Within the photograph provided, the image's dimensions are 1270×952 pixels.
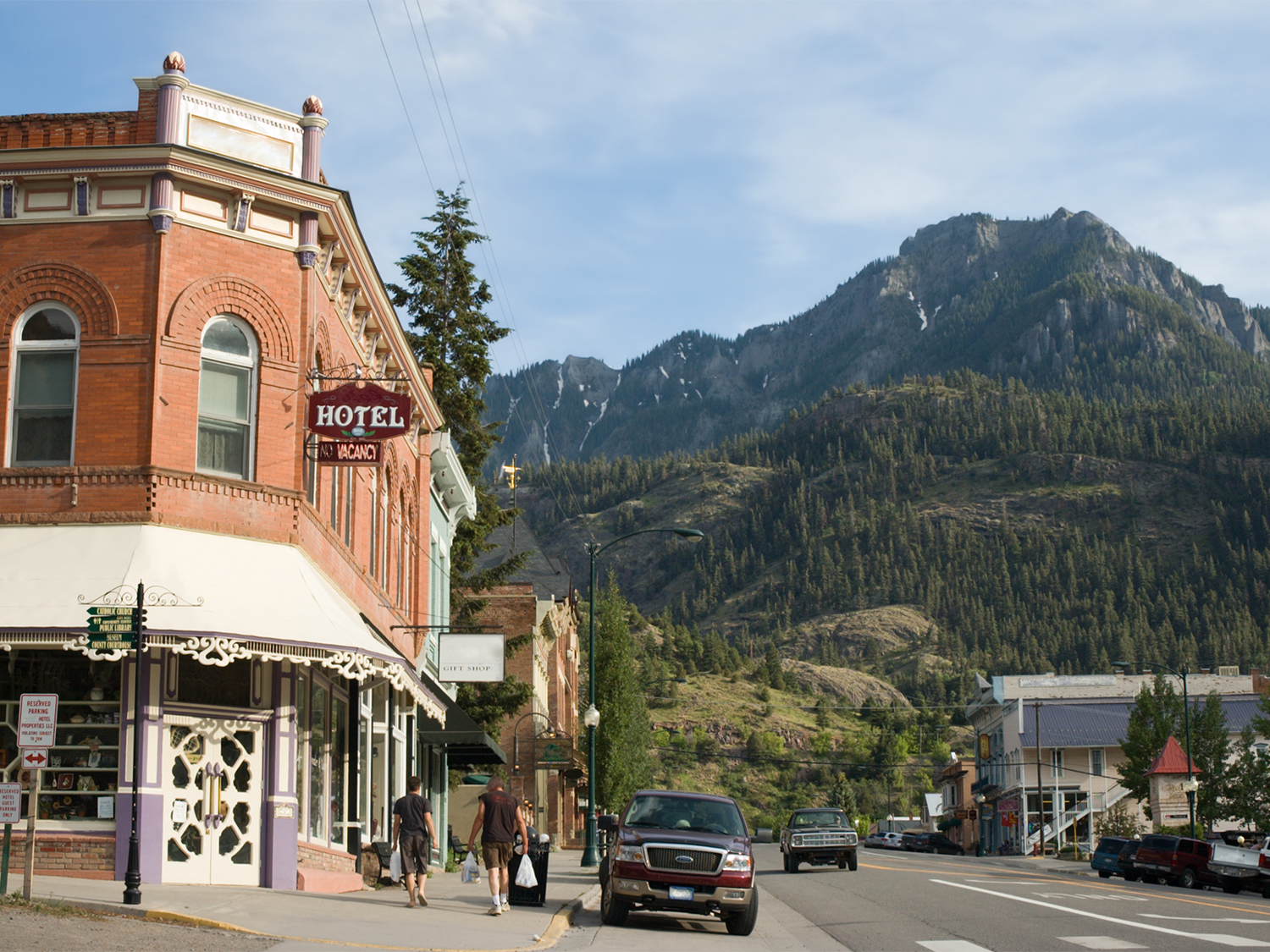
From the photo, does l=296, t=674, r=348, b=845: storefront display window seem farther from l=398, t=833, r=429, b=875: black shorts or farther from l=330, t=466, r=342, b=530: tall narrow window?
l=330, t=466, r=342, b=530: tall narrow window

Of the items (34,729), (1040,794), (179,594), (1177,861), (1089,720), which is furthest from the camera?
(1089,720)

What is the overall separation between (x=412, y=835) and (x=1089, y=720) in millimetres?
78085

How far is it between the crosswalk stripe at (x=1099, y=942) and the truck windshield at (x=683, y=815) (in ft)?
14.3

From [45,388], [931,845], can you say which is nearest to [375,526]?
[45,388]

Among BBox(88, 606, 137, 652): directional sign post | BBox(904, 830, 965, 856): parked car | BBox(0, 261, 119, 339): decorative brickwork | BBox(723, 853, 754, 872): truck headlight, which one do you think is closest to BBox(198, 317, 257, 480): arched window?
BBox(0, 261, 119, 339): decorative brickwork

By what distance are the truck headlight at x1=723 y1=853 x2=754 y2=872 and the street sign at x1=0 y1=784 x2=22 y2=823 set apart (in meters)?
8.17

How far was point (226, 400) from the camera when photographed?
20.2 metres

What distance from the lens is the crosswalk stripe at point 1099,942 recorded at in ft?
51.7

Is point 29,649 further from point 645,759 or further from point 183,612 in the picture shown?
point 645,759

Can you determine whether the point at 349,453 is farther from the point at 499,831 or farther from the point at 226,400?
the point at 499,831

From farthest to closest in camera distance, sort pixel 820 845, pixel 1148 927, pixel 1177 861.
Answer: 1. pixel 1177 861
2. pixel 820 845
3. pixel 1148 927

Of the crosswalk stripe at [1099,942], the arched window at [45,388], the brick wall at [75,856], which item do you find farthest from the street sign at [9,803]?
the crosswalk stripe at [1099,942]

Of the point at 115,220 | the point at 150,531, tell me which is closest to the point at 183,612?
the point at 150,531

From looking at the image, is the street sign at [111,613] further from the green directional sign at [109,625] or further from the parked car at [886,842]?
the parked car at [886,842]
